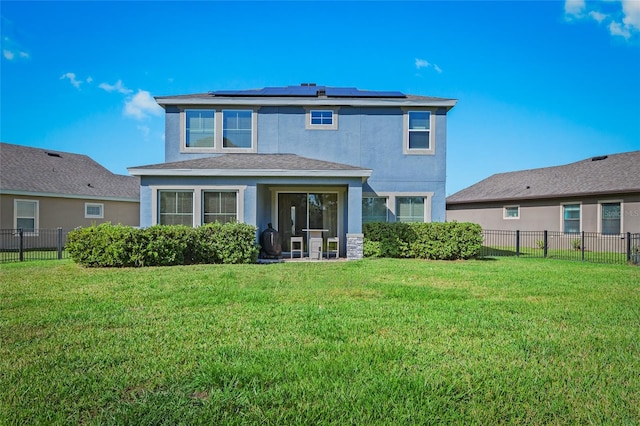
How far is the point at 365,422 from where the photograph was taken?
2.37 meters

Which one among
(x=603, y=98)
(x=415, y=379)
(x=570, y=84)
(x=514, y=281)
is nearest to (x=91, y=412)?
(x=415, y=379)

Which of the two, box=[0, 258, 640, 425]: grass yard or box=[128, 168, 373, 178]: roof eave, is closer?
box=[0, 258, 640, 425]: grass yard

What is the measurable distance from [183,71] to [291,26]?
5269mm

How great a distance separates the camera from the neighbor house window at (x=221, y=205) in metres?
12.2

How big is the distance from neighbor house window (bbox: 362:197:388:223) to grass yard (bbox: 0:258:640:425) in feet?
24.3

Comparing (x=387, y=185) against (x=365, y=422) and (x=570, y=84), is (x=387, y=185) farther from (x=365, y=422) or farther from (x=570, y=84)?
(x=365, y=422)

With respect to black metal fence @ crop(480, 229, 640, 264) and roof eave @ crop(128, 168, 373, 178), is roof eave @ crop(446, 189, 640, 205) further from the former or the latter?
roof eave @ crop(128, 168, 373, 178)

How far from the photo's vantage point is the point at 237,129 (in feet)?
47.9

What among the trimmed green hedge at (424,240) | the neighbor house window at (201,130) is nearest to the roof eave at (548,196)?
the trimmed green hedge at (424,240)

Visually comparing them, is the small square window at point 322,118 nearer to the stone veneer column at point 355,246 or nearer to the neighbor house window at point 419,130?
the neighbor house window at point 419,130

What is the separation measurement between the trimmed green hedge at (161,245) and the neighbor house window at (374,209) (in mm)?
5181

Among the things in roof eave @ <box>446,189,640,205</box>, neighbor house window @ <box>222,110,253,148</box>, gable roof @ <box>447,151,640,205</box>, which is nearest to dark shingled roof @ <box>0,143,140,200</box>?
neighbor house window @ <box>222,110,253,148</box>

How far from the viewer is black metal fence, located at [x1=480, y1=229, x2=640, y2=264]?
14.3 meters

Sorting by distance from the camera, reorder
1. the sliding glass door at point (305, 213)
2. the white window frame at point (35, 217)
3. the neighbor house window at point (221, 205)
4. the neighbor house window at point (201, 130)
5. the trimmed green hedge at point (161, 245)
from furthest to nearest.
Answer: the white window frame at point (35, 217)
the neighbor house window at point (201, 130)
the sliding glass door at point (305, 213)
the neighbor house window at point (221, 205)
the trimmed green hedge at point (161, 245)
